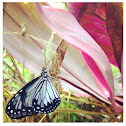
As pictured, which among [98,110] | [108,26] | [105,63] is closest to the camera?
[105,63]

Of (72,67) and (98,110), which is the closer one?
(72,67)

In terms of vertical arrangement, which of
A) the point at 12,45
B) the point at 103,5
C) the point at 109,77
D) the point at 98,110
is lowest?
the point at 98,110

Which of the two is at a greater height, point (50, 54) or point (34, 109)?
point (50, 54)

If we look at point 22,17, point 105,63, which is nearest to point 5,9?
point 22,17

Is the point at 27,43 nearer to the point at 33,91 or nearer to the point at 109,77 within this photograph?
the point at 33,91

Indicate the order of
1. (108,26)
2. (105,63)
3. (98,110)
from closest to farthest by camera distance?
(105,63), (108,26), (98,110)
